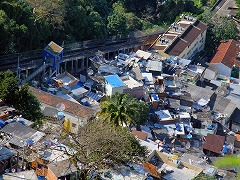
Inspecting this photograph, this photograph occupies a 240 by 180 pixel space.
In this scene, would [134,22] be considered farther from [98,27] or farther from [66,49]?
[66,49]

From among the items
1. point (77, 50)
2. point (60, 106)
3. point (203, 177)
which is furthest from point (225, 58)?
point (203, 177)

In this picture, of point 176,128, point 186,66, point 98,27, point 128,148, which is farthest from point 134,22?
point 128,148

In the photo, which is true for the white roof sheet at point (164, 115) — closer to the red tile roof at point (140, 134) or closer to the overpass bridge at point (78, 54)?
the red tile roof at point (140, 134)

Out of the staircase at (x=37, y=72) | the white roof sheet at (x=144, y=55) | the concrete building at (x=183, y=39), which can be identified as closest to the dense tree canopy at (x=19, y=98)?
the staircase at (x=37, y=72)

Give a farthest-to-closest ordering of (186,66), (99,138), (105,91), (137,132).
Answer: (186,66), (105,91), (137,132), (99,138)

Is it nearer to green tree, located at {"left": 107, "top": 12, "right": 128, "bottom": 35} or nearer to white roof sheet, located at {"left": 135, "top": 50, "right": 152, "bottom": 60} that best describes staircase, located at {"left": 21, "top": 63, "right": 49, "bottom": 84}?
white roof sheet, located at {"left": 135, "top": 50, "right": 152, "bottom": 60}

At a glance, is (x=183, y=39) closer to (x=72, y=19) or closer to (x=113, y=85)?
(x=72, y=19)
